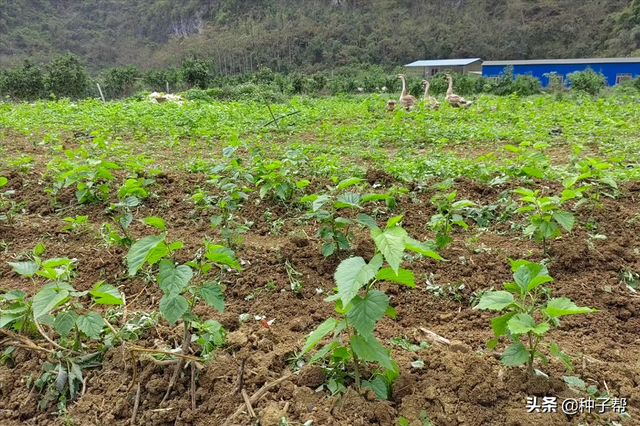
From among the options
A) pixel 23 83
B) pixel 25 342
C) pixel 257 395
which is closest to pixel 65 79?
pixel 23 83

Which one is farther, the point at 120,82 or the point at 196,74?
the point at 120,82

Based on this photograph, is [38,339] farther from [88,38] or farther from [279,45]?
[88,38]

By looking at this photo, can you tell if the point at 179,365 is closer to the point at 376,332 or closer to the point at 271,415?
the point at 271,415

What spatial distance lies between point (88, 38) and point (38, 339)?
235 feet

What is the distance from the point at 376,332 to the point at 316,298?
0.48m

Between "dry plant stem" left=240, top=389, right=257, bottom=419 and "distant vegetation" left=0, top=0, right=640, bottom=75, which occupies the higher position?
"dry plant stem" left=240, top=389, right=257, bottom=419

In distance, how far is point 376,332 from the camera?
6.60 feet

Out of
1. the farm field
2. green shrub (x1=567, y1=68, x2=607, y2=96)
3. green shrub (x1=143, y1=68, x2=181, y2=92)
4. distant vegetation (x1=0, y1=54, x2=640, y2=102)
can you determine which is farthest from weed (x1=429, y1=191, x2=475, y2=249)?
green shrub (x1=143, y1=68, x2=181, y2=92)

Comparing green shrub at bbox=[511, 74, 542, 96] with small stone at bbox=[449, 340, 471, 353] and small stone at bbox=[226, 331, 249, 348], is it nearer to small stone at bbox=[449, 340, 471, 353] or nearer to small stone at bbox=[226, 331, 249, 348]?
small stone at bbox=[449, 340, 471, 353]

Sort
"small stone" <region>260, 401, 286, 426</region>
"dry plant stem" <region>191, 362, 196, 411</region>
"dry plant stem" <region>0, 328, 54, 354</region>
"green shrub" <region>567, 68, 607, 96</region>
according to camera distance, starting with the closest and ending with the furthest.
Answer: "small stone" <region>260, 401, 286, 426</region> → "dry plant stem" <region>191, 362, 196, 411</region> → "dry plant stem" <region>0, 328, 54, 354</region> → "green shrub" <region>567, 68, 607, 96</region>

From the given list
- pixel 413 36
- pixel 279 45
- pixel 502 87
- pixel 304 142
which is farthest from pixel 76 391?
pixel 413 36

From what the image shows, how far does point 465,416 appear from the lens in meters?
1.48

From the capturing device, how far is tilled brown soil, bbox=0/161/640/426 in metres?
1.53

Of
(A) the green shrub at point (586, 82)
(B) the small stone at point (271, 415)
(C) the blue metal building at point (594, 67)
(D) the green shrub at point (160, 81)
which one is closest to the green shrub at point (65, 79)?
(D) the green shrub at point (160, 81)
